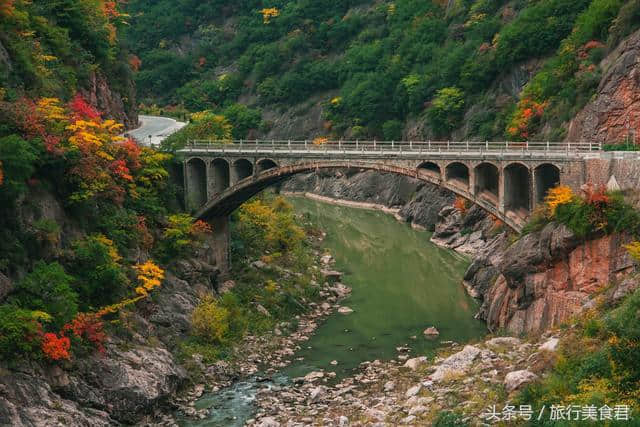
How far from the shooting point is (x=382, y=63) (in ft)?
348

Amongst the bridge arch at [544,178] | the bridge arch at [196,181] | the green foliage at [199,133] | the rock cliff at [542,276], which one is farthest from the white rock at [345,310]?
the green foliage at [199,133]

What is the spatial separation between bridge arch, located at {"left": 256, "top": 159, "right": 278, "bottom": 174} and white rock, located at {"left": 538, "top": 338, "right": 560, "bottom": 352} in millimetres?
23370

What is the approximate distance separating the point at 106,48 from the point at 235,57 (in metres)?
80.9

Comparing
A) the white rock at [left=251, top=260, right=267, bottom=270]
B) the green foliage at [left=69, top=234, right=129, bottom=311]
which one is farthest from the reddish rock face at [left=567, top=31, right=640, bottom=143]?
the green foliage at [left=69, top=234, right=129, bottom=311]

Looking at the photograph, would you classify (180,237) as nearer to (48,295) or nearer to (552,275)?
(48,295)

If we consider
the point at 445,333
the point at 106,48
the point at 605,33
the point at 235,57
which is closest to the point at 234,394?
the point at 445,333

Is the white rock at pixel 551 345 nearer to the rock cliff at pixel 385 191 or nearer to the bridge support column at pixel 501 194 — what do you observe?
the bridge support column at pixel 501 194

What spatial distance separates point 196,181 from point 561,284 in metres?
25.8

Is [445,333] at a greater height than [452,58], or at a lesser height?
lesser

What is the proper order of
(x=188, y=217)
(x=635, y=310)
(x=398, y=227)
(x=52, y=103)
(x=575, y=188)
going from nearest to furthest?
(x=635, y=310), (x=575, y=188), (x=52, y=103), (x=188, y=217), (x=398, y=227)

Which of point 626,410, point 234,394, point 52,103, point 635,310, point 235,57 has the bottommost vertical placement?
point 234,394

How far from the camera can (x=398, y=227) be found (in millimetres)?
83125

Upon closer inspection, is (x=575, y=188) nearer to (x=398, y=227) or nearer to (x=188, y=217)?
(x=188, y=217)

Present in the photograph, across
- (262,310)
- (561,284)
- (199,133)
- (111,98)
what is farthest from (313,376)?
(111,98)
